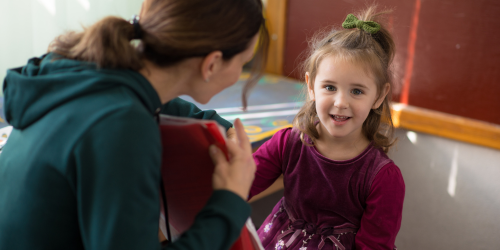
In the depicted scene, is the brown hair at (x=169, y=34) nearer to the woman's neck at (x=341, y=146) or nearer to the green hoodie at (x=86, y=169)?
the green hoodie at (x=86, y=169)

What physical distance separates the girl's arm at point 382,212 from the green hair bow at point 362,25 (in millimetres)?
363

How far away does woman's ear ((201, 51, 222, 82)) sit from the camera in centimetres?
74

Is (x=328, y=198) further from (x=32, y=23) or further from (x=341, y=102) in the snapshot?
(x=32, y=23)

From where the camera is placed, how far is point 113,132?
614 millimetres

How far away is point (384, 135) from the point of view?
1165 mm

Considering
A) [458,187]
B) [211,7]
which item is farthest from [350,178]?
[458,187]

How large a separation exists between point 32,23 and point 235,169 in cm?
129

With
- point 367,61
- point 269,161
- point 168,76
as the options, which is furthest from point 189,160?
point 367,61

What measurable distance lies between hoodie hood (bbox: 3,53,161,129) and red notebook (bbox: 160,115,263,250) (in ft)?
0.24

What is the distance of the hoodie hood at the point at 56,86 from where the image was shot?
2.20 ft

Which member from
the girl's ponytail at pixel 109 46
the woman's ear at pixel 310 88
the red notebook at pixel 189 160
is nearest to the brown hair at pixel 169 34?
the girl's ponytail at pixel 109 46

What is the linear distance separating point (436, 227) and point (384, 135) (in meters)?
0.87

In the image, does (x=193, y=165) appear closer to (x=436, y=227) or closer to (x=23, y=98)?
(x=23, y=98)

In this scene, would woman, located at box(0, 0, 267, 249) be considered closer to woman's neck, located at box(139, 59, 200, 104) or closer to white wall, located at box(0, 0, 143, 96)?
woman's neck, located at box(139, 59, 200, 104)
